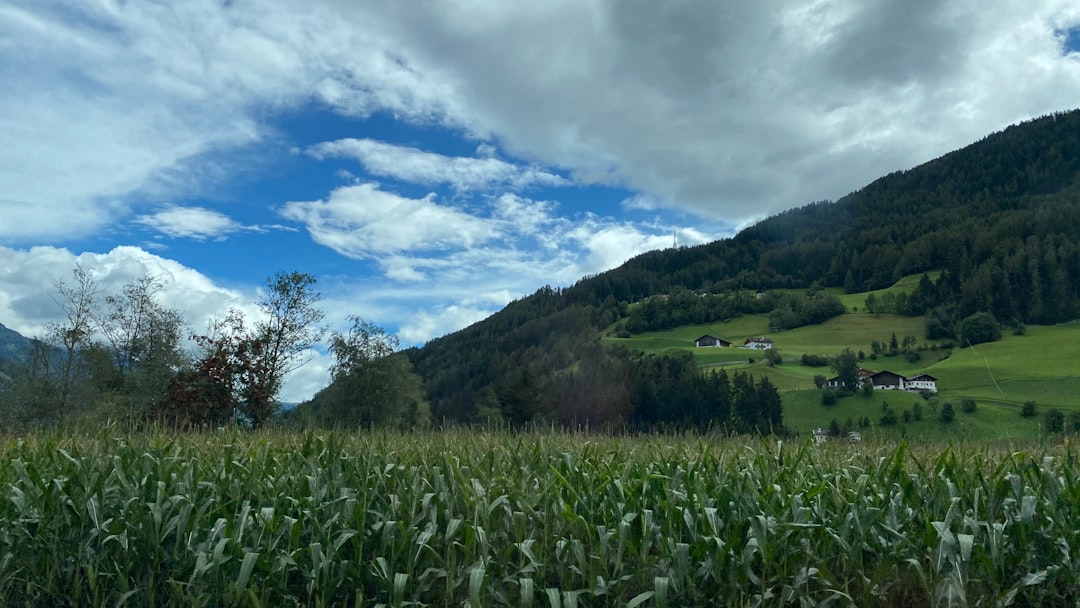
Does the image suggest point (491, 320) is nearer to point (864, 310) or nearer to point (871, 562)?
point (864, 310)

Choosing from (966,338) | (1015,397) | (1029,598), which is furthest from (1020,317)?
(1029,598)

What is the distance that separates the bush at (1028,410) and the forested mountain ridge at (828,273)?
2634cm

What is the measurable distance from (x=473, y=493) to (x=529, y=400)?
44.5 metres

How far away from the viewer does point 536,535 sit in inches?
209

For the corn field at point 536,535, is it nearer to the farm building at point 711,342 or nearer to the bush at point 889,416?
the bush at point 889,416

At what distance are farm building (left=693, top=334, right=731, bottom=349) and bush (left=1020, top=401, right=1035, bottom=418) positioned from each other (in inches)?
1994

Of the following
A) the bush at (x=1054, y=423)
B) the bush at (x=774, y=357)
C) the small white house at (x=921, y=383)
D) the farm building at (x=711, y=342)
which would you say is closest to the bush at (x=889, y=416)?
the bush at (x=1054, y=423)

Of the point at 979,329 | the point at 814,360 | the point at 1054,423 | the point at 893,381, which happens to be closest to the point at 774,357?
the point at 814,360

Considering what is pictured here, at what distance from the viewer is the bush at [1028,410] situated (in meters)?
56.7

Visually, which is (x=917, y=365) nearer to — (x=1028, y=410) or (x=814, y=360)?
(x=814, y=360)

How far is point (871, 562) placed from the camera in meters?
5.12

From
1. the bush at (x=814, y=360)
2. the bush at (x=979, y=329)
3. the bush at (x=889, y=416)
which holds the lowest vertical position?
the bush at (x=889, y=416)

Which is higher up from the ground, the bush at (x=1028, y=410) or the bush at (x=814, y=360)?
the bush at (x=814, y=360)

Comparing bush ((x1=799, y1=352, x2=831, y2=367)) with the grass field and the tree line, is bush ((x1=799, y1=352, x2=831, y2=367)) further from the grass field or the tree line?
the tree line
